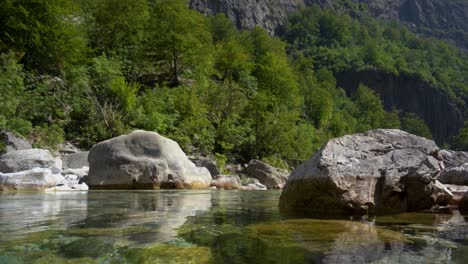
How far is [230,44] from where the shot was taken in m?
46.6

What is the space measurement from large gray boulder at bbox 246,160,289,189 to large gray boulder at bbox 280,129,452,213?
14.1 metres

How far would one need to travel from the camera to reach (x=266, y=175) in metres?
22.9

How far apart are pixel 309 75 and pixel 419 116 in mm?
41718

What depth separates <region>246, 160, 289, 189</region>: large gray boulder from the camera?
2230 centimetres

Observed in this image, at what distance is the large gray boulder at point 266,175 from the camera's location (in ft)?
73.2

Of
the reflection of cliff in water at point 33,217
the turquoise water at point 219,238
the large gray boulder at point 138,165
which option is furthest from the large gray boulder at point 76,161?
the turquoise water at point 219,238

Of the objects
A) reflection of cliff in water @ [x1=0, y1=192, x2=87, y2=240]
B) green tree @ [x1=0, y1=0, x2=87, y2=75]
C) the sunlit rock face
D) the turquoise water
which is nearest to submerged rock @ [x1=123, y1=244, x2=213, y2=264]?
the turquoise water

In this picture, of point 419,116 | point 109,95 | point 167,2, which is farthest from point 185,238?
point 419,116

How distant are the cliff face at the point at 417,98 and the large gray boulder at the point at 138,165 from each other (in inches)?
3472

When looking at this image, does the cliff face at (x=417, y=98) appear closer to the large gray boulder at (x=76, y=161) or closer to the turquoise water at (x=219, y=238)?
the large gray boulder at (x=76, y=161)

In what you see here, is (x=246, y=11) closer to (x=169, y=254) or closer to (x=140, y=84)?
(x=140, y=84)

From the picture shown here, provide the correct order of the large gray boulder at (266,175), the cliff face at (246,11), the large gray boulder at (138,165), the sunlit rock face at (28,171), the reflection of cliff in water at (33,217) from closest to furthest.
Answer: the reflection of cliff in water at (33,217) < the sunlit rock face at (28,171) < the large gray boulder at (138,165) < the large gray boulder at (266,175) < the cliff face at (246,11)

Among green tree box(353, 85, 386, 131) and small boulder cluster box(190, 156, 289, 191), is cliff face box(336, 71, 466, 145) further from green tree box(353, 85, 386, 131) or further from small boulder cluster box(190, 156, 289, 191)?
small boulder cluster box(190, 156, 289, 191)

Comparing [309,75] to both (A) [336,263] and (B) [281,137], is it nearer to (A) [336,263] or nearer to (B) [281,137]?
(B) [281,137]
